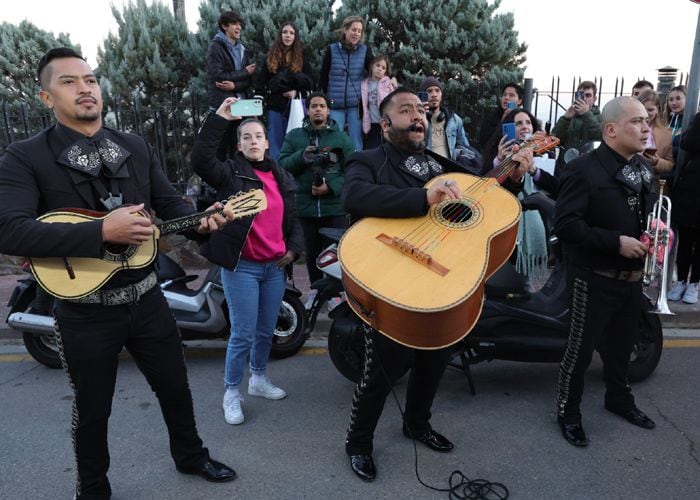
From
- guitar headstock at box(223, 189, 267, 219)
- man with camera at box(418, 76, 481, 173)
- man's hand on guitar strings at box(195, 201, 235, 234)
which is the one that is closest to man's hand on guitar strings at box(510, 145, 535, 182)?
guitar headstock at box(223, 189, 267, 219)

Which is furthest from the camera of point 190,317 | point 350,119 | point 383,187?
point 350,119

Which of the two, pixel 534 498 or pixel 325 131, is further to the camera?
pixel 325 131

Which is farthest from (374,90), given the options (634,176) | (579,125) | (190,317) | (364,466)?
(364,466)

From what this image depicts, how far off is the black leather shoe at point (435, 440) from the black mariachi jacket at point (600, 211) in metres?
1.24

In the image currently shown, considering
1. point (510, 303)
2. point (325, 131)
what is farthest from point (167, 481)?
point (325, 131)

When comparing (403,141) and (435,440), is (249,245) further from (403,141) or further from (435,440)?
(435,440)

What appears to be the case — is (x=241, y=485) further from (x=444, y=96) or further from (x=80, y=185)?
(x=444, y=96)

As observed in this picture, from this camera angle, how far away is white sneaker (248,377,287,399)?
3.81 metres

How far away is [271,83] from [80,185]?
467 centimetres

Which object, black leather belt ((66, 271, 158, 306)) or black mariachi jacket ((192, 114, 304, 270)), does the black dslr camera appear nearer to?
black mariachi jacket ((192, 114, 304, 270))

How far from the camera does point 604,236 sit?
9.71 feet

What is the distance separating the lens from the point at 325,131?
5164mm

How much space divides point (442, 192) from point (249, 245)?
131 cm

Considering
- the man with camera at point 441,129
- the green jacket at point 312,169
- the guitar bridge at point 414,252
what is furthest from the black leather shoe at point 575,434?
the man with camera at point 441,129
